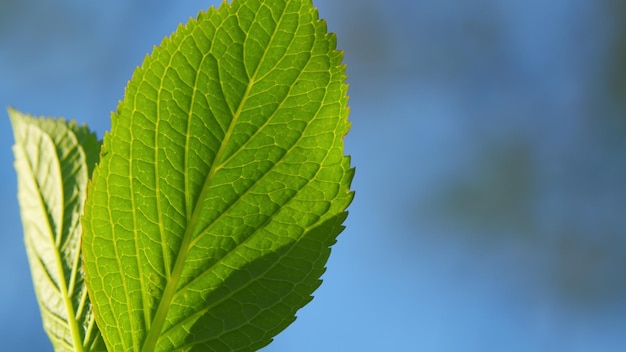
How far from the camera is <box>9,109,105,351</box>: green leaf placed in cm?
29

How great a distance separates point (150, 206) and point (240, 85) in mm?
58

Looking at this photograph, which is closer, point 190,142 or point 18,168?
point 190,142

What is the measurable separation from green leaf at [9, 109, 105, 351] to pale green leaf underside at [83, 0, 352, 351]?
0.04 meters

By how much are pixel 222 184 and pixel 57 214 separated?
4.6 inches

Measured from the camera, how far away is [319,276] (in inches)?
10.1

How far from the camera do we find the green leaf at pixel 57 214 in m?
0.29

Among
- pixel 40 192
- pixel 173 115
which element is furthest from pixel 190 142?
pixel 40 192

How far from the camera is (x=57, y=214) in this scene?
0.33 metres

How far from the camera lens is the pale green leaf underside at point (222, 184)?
259 mm

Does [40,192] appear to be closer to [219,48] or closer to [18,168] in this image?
[18,168]

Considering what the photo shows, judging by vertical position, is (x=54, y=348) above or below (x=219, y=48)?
below

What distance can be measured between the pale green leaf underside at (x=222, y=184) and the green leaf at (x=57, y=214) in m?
0.04

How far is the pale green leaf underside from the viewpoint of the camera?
259mm

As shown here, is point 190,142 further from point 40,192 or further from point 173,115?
point 40,192
